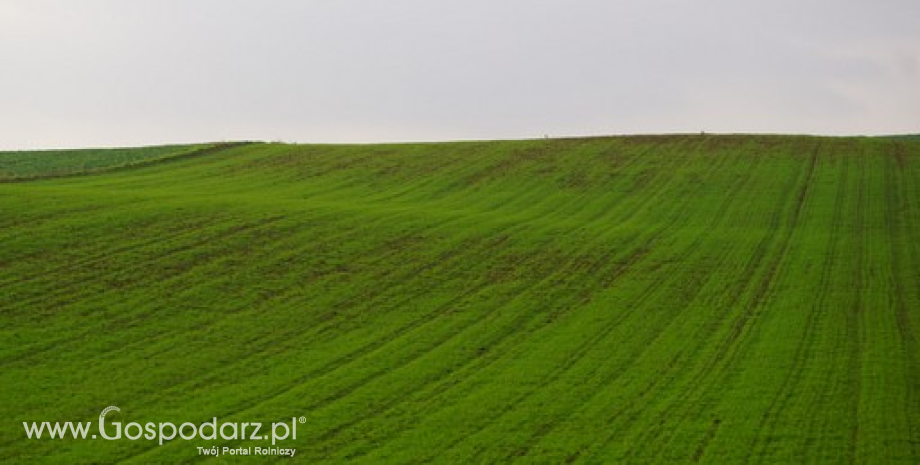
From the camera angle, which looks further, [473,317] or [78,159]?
[78,159]

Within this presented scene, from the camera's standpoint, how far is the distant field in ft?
182

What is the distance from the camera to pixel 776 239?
39.5 metres

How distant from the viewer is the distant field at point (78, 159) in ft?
182

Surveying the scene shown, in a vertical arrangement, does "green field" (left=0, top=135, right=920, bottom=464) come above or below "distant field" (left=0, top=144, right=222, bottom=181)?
below

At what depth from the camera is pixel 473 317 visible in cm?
2873

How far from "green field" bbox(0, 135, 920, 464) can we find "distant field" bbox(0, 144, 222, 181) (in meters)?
5.90

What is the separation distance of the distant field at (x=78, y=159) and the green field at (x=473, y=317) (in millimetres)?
5904

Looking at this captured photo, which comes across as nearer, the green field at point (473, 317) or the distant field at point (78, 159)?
the green field at point (473, 317)

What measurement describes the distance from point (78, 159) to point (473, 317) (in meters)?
40.1

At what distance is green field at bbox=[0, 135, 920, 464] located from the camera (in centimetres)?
2014

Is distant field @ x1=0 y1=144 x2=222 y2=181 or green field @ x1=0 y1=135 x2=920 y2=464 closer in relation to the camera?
green field @ x1=0 y1=135 x2=920 y2=464

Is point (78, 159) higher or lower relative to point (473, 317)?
higher

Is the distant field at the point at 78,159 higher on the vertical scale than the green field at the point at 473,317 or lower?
higher

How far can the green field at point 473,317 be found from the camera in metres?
20.1
